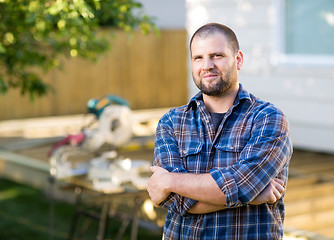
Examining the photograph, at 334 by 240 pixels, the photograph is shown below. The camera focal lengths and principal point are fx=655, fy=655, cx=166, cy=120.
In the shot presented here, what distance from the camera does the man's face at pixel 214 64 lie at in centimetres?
244

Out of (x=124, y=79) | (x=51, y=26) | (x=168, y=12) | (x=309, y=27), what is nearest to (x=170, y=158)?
(x=51, y=26)

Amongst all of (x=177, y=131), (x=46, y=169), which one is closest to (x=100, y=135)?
(x=46, y=169)

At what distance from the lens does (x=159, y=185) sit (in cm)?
250

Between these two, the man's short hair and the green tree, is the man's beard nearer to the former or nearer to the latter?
the man's short hair

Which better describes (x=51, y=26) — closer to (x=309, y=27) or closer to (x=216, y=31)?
(x=216, y=31)

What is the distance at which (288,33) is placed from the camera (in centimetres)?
739

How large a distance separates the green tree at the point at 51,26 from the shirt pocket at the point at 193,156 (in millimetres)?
1215

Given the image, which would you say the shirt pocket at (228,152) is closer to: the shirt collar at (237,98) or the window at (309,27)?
the shirt collar at (237,98)

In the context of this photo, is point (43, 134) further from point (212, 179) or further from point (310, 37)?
point (212, 179)

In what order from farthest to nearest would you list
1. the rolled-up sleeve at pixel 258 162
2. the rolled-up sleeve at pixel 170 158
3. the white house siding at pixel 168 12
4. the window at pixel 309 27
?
1. the white house siding at pixel 168 12
2. the window at pixel 309 27
3. the rolled-up sleeve at pixel 170 158
4. the rolled-up sleeve at pixel 258 162

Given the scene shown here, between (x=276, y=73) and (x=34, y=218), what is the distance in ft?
10.5

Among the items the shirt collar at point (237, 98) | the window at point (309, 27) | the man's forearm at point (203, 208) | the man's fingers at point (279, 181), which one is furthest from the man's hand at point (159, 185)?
the window at point (309, 27)

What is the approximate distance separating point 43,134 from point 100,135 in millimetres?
5197

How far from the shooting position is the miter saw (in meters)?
5.09
